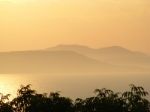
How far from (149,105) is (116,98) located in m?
1.99

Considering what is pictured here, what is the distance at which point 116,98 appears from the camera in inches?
1076

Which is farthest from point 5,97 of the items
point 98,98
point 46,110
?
point 98,98

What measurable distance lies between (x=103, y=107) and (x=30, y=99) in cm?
449

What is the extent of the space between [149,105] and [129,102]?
1.44 m

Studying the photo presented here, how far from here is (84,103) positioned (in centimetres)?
2705

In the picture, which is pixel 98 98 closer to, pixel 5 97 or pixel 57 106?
pixel 57 106

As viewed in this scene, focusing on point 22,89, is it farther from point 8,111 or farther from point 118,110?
point 118,110

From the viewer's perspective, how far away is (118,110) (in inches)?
1037

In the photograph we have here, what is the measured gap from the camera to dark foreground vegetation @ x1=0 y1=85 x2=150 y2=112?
26.1m

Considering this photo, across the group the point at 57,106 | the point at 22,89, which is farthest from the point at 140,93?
the point at 22,89

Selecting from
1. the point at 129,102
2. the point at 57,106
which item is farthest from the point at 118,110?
the point at 57,106

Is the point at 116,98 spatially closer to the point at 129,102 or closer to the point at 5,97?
the point at 129,102

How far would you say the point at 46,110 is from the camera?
27141 millimetres

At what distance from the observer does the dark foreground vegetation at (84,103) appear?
26.1 meters
